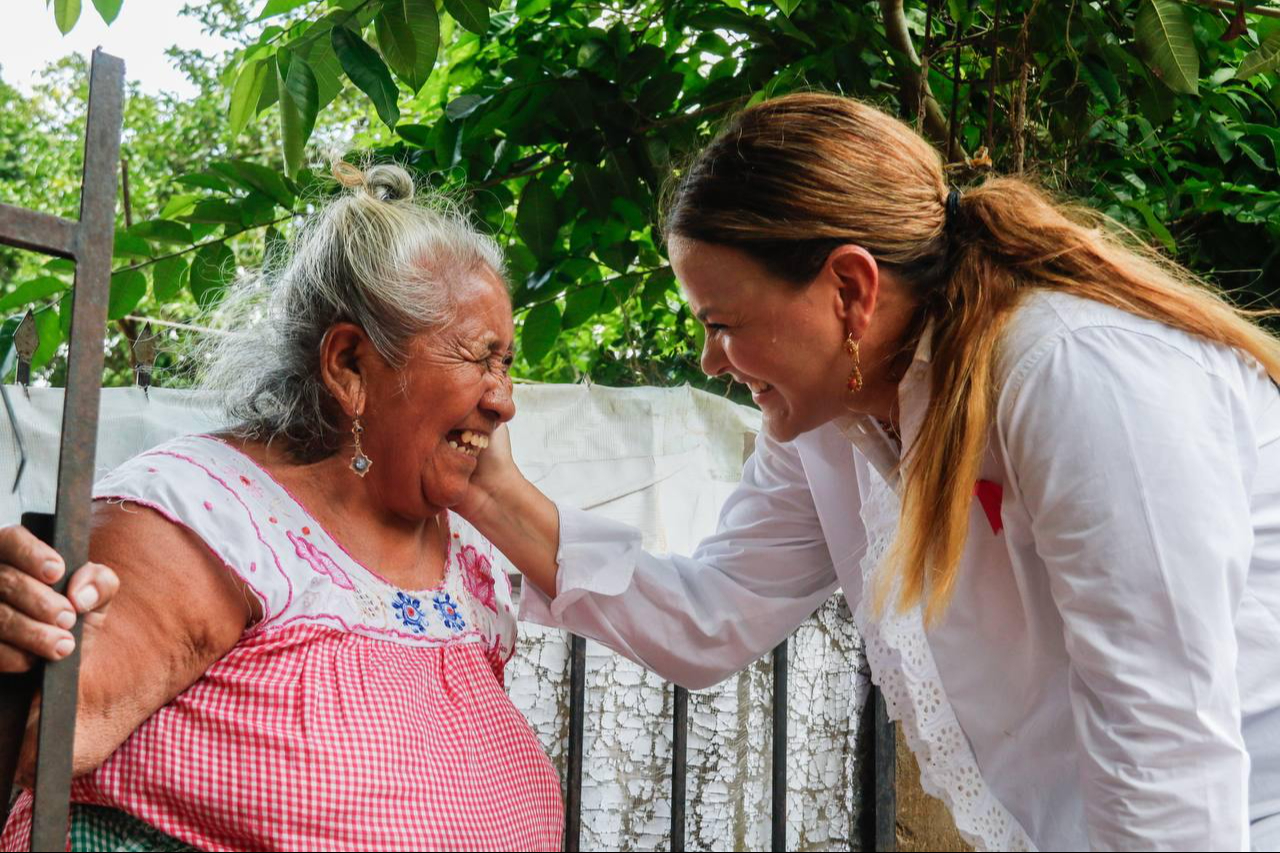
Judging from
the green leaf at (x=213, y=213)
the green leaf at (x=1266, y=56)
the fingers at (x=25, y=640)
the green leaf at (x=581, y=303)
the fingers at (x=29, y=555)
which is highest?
the green leaf at (x=1266, y=56)

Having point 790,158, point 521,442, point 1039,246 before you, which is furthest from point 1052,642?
point 521,442

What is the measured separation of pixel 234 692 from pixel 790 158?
104cm

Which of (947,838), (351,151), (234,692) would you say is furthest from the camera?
(947,838)

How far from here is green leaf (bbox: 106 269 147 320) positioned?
224 centimetres

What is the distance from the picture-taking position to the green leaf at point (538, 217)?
7.86 feet

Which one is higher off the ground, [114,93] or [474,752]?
[114,93]

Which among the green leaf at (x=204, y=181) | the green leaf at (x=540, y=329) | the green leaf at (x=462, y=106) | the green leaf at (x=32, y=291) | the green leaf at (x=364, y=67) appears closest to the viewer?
the green leaf at (x=364, y=67)

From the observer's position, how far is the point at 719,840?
2398mm

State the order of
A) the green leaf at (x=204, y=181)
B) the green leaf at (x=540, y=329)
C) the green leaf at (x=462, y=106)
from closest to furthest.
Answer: the green leaf at (x=204, y=181)
the green leaf at (x=462, y=106)
the green leaf at (x=540, y=329)

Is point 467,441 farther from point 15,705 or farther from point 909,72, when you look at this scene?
point 909,72

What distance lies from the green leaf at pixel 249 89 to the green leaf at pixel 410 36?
0.22 meters

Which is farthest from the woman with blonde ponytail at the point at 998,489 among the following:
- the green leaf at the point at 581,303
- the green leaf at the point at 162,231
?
the green leaf at the point at 162,231

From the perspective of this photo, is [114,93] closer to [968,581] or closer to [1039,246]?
[1039,246]

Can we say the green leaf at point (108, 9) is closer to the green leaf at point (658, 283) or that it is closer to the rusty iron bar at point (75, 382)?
the rusty iron bar at point (75, 382)
